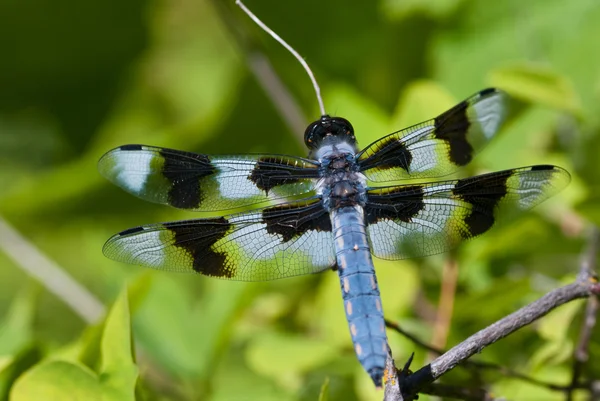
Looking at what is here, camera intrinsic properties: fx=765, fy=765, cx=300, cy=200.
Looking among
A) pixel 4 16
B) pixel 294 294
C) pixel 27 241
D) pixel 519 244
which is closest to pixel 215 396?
pixel 294 294

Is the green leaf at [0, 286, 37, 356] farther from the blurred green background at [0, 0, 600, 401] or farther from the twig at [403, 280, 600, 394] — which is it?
the twig at [403, 280, 600, 394]

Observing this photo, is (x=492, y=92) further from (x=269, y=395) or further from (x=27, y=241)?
(x=27, y=241)

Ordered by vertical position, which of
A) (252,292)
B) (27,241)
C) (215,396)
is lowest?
(215,396)

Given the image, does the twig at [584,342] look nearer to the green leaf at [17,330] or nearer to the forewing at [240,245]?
the forewing at [240,245]

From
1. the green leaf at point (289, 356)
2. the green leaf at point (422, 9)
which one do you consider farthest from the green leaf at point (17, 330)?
the green leaf at point (422, 9)

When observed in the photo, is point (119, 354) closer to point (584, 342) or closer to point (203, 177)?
point (203, 177)

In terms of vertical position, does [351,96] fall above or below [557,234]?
above
